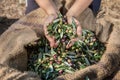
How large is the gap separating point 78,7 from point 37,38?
0.45 metres

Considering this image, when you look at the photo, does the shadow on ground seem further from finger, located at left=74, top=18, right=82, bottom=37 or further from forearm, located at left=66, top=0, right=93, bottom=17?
finger, located at left=74, top=18, right=82, bottom=37

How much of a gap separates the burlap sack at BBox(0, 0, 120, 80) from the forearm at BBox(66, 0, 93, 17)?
0.04m

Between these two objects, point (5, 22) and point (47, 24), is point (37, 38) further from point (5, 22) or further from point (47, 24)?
point (5, 22)

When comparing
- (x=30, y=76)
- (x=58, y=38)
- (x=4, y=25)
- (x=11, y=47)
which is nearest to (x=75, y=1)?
(x=58, y=38)

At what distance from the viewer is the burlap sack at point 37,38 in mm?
2217

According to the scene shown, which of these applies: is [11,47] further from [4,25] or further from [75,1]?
[4,25]

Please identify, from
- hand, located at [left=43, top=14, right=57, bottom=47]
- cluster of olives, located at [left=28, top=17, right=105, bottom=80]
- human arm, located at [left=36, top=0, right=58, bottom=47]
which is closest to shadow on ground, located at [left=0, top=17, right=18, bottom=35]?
human arm, located at [left=36, top=0, right=58, bottom=47]

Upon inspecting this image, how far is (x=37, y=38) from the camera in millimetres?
2369

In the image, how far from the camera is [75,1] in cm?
272

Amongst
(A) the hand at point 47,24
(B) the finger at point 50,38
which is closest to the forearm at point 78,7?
(A) the hand at point 47,24

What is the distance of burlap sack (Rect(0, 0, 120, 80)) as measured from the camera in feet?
7.27

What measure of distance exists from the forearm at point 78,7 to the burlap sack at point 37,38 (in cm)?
4

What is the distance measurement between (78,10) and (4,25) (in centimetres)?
176

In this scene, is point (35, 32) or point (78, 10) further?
point (78, 10)
